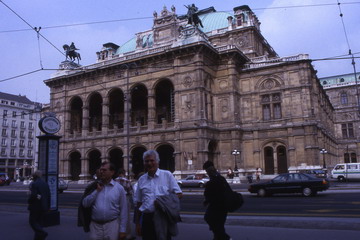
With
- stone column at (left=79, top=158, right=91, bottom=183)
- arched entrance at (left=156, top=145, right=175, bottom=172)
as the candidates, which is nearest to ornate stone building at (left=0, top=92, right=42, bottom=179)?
stone column at (left=79, top=158, right=91, bottom=183)

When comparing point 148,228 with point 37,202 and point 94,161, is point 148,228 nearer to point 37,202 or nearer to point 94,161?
point 37,202

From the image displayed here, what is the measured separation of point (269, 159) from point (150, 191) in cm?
3570

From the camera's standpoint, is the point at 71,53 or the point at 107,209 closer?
the point at 107,209

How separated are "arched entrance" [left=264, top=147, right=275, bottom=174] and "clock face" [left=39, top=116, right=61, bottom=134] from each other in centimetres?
3090

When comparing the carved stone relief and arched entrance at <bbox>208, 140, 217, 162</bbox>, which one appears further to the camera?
arched entrance at <bbox>208, 140, 217, 162</bbox>

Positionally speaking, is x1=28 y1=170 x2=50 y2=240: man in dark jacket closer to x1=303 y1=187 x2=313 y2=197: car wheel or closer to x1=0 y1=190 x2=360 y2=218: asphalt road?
x1=0 y1=190 x2=360 y2=218: asphalt road

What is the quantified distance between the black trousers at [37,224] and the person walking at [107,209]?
146 inches

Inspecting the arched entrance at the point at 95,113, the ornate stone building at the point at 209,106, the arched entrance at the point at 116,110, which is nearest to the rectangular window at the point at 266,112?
the ornate stone building at the point at 209,106

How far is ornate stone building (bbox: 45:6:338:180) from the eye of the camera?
36.5m

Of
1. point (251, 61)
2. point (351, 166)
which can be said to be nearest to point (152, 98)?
point (251, 61)

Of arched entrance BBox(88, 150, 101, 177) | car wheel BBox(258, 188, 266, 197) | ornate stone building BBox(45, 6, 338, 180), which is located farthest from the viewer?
arched entrance BBox(88, 150, 101, 177)

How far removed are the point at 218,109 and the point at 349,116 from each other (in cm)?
5157

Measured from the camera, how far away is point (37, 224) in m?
8.00

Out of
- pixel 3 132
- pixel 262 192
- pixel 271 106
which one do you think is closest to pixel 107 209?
pixel 262 192
